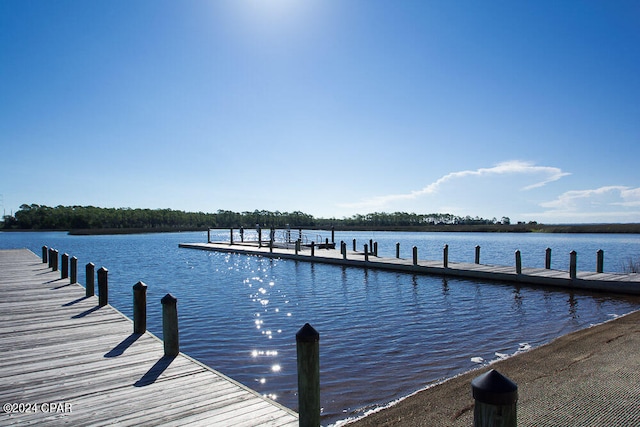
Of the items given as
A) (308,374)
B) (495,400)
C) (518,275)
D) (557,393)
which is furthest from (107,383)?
(518,275)

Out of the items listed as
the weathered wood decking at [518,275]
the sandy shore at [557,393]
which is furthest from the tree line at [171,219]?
the sandy shore at [557,393]

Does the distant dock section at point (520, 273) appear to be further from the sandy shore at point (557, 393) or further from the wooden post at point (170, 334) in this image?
the wooden post at point (170, 334)

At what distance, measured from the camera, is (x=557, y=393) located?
19.9 feet

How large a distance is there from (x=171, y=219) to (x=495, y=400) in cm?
18335

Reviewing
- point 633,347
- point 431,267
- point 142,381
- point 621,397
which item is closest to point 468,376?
point 621,397

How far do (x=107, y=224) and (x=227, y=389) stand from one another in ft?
569

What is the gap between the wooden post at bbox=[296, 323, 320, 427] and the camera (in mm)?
4379

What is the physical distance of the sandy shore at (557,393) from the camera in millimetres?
5293

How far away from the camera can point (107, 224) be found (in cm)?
15812

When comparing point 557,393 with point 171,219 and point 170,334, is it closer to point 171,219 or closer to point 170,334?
point 170,334

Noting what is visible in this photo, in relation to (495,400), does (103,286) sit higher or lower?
lower

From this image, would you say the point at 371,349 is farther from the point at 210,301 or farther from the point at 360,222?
the point at 360,222

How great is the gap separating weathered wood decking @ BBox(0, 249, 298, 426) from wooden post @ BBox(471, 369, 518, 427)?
2631 mm

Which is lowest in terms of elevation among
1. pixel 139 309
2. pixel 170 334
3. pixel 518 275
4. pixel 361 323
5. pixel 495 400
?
pixel 361 323
